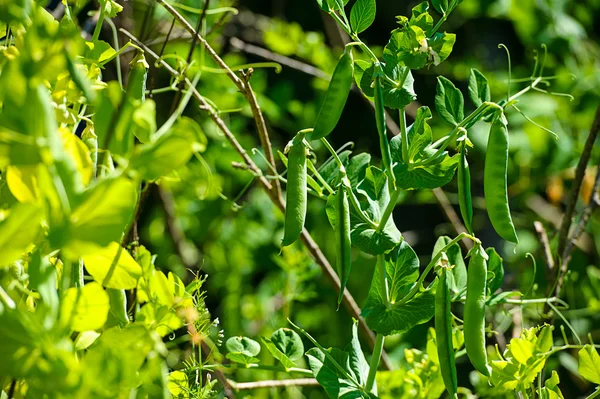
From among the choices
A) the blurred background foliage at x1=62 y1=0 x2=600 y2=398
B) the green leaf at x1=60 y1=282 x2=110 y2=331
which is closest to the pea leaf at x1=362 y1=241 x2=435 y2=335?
the green leaf at x1=60 y1=282 x2=110 y2=331

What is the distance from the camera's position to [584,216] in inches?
35.0

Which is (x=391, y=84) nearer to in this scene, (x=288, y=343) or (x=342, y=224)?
(x=342, y=224)

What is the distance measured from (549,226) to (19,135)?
1488 mm

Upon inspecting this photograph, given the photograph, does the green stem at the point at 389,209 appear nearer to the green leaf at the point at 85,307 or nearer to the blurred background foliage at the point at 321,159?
the green leaf at the point at 85,307

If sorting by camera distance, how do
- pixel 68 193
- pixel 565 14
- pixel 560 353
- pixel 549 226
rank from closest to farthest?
pixel 68 193 < pixel 560 353 < pixel 549 226 < pixel 565 14

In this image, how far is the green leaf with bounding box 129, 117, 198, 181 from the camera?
32 cm

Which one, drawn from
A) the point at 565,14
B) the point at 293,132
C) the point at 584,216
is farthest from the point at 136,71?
the point at 565,14

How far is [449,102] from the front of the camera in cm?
60

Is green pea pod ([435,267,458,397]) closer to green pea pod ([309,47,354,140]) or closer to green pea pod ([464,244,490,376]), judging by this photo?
green pea pod ([464,244,490,376])

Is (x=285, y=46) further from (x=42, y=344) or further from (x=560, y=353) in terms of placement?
(x=42, y=344)

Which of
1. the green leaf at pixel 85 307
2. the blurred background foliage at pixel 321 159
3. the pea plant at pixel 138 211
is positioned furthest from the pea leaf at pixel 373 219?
the blurred background foliage at pixel 321 159

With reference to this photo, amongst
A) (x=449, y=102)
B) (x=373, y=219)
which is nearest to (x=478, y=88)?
(x=449, y=102)

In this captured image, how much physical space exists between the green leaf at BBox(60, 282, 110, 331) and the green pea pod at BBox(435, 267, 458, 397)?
243 millimetres

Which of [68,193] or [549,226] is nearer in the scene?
[68,193]
